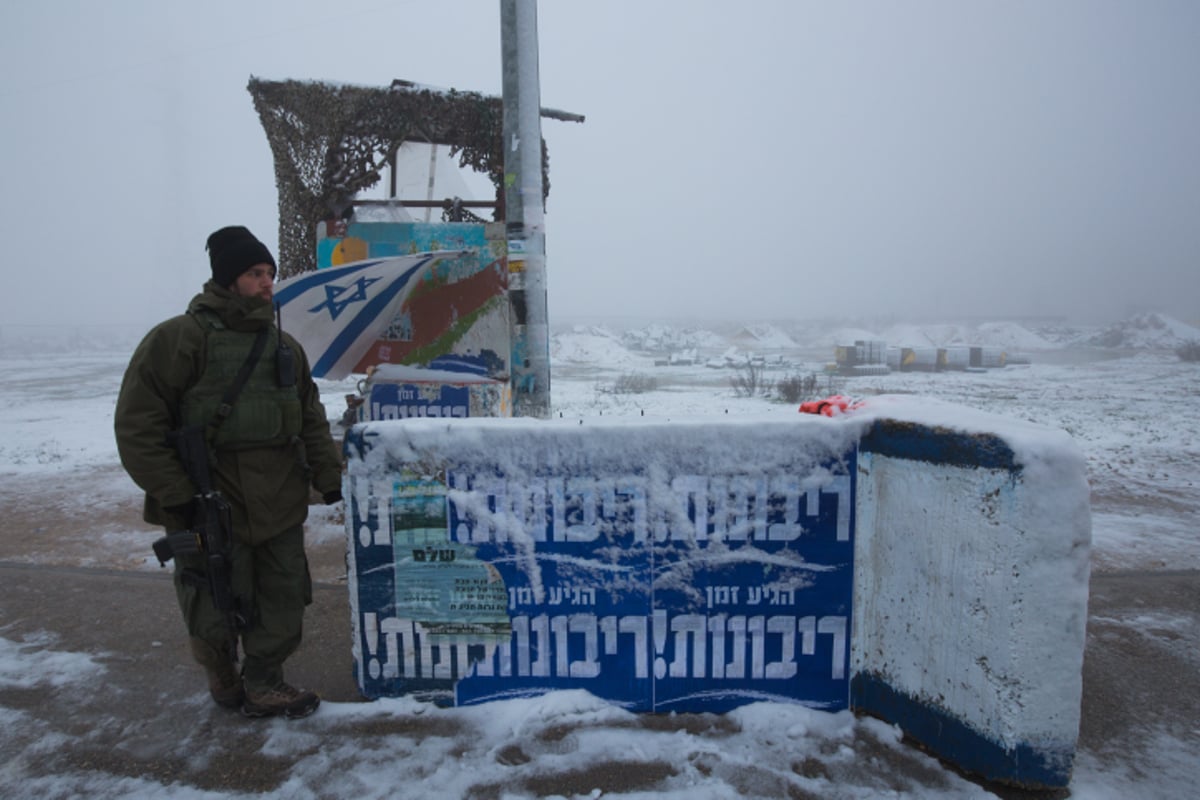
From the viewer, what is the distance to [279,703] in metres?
2.63

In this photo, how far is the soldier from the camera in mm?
2408

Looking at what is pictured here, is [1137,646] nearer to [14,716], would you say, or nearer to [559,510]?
[559,510]

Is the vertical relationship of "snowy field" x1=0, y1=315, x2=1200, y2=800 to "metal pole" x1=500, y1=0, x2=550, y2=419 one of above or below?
below

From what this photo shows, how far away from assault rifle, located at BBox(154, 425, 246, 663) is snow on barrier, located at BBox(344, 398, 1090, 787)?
44 cm

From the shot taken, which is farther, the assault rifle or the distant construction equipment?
the distant construction equipment

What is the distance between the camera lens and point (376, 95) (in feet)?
22.2

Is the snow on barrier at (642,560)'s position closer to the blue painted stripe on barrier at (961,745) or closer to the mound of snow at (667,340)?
the blue painted stripe on barrier at (961,745)

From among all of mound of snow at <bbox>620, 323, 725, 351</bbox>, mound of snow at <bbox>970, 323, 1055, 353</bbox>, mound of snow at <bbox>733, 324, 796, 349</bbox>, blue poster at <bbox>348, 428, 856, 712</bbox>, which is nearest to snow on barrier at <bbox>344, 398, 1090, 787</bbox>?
blue poster at <bbox>348, 428, 856, 712</bbox>

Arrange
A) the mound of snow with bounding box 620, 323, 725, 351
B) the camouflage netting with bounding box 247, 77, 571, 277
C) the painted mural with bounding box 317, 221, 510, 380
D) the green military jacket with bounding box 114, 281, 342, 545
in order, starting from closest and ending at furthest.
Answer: the green military jacket with bounding box 114, 281, 342, 545, the painted mural with bounding box 317, 221, 510, 380, the camouflage netting with bounding box 247, 77, 571, 277, the mound of snow with bounding box 620, 323, 725, 351

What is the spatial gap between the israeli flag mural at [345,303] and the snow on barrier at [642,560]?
135 inches

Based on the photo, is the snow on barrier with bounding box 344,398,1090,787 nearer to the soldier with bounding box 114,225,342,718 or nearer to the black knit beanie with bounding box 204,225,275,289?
the soldier with bounding box 114,225,342,718

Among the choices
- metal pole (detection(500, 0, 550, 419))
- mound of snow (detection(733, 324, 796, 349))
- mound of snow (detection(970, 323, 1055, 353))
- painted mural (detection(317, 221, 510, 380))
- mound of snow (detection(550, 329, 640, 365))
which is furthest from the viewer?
mound of snow (detection(733, 324, 796, 349))

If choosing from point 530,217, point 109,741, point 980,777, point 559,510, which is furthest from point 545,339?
point 980,777

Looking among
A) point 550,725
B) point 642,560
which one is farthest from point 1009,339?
point 550,725
